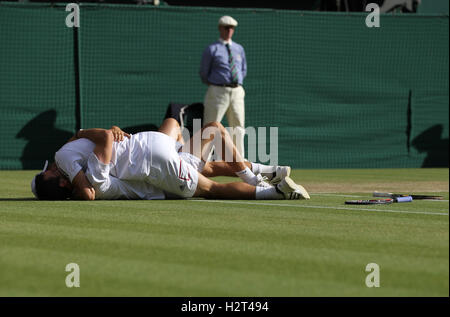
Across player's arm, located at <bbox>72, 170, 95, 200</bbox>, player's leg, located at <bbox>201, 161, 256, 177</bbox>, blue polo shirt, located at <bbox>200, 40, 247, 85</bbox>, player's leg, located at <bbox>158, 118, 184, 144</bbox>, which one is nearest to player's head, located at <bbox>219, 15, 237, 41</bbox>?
blue polo shirt, located at <bbox>200, 40, 247, 85</bbox>

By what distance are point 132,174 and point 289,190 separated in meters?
1.73

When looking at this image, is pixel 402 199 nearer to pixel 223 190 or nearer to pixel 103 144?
pixel 223 190

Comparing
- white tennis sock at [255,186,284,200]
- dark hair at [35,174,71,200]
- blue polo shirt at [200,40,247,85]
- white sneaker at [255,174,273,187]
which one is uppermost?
blue polo shirt at [200,40,247,85]

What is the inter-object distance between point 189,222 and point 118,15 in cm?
951

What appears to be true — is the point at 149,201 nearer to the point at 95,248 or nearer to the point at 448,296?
the point at 95,248

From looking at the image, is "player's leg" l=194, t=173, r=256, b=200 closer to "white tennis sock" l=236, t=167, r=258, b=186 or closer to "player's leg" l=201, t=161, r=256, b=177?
"white tennis sock" l=236, t=167, r=258, b=186

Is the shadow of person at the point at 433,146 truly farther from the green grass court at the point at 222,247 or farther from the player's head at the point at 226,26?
the green grass court at the point at 222,247

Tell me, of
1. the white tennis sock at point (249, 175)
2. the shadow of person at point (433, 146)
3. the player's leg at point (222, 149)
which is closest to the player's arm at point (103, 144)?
the player's leg at point (222, 149)

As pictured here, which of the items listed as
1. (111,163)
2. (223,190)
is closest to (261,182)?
(223,190)

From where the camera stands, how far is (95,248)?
19.1 ft

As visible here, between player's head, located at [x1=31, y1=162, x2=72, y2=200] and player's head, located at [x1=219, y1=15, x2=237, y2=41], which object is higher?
player's head, located at [x1=219, y1=15, x2=237, y2=41]

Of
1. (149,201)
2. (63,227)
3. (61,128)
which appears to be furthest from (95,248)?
(61,128)

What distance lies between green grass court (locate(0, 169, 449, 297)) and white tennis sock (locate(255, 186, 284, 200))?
18cm

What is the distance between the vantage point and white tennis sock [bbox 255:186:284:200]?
363 inches
